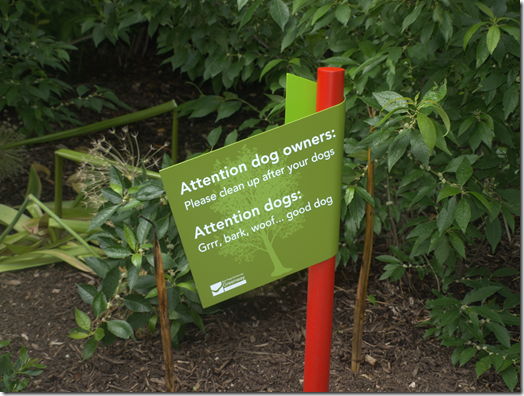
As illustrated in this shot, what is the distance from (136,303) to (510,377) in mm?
1342

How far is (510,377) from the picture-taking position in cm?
162

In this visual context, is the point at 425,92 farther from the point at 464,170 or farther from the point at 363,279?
the point at 363,279

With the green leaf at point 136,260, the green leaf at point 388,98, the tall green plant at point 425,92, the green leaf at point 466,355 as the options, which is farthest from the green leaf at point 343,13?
the green leaf at point 466,355

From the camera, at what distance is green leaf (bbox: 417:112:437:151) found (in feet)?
3.85

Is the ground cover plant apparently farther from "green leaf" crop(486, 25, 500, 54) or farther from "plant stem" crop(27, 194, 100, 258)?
"plant stem" crop(27, 194, 100, 258)

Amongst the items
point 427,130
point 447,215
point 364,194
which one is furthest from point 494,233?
point 427,130

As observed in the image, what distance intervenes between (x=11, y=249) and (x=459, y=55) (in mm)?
2198

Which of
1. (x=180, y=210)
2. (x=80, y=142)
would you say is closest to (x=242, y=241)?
(x=180, y=210)

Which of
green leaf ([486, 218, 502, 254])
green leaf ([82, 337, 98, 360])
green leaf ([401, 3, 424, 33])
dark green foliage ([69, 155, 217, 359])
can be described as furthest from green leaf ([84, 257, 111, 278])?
green leaf ([486, 218, 502, 254])

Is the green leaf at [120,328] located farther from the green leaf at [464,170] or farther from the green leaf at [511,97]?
the green leaf at [511,97]

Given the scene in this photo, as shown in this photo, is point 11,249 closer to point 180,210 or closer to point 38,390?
point 38,390

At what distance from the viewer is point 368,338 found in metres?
1.97

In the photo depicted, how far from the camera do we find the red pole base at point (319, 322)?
4.53ft

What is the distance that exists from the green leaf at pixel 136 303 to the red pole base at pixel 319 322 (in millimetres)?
618
